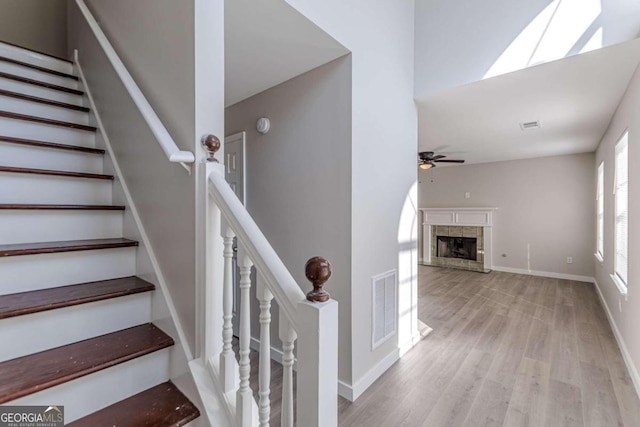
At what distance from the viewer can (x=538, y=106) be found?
308 centimetres

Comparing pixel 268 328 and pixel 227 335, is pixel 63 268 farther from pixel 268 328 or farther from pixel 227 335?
pixel 268 328

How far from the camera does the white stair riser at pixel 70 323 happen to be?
1.03 m

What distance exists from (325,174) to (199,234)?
1.22 m

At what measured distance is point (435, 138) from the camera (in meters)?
4.43

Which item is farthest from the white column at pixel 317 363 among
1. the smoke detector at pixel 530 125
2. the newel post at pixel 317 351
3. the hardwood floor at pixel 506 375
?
the smoke detector at pixel 530 125

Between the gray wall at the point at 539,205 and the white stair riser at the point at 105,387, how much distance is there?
6.80 m

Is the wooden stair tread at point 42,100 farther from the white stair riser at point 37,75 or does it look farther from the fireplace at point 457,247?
the fireplace at point 457,247

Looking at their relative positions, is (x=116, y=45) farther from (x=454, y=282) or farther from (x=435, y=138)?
(x=454, y=282)

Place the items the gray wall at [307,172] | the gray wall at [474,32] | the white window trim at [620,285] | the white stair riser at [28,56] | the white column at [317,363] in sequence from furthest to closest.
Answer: the white window trim at [620,285]
the white stair riser at [28,56]
the gray wall at [307,172]
the gray wall at [474,32]
the white column at [317,363]

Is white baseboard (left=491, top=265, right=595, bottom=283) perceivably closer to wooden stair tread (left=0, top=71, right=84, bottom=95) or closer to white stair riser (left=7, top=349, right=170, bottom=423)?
white stair riser (left=7, top=349, right=170, bottom=423)

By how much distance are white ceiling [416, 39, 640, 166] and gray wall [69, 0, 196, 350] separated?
7.87 feet

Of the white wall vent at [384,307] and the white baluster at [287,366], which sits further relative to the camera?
the white wall vent at [384,307]

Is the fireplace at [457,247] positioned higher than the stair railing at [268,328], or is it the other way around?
the stair railing at [268,328]

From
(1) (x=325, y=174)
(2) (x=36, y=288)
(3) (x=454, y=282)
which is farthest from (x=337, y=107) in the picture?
(3) (x=454, y=282)
